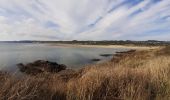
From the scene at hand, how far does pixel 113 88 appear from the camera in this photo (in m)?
5.48

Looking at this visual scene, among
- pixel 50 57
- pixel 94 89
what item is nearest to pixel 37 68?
pixel 50 57

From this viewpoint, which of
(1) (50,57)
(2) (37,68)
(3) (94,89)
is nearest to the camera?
(3) (94,89)

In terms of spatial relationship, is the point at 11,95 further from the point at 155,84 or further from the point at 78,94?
the point at 155,84

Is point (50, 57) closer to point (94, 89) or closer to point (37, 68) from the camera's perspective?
point (37, 68)

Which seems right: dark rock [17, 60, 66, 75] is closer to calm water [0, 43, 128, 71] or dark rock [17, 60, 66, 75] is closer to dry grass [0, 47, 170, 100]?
calm water [0, 43, 128, 71]

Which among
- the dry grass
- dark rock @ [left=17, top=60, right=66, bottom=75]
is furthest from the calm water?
the dry grass

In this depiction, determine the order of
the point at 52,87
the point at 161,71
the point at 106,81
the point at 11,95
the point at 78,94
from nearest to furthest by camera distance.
A: the point at 11,95
the point at 78,94
the point at 52,87
the point at 106,81
the point at 161,71

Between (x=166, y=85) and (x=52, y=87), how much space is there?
2.93 metres

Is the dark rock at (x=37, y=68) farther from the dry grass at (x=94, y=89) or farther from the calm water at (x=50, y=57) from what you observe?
the dry grass at (x=94, y=89)

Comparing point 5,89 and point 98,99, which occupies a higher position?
point 5,89

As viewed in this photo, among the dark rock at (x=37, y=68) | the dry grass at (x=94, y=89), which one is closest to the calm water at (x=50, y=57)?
the dark rock at (x=37, y=68)

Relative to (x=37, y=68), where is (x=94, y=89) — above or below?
above

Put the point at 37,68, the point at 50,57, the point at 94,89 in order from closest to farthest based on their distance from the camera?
the point at 94,89 < the point at 37,68 < the point at 50,57

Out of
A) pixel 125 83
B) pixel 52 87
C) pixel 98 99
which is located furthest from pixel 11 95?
pixel 125 83
